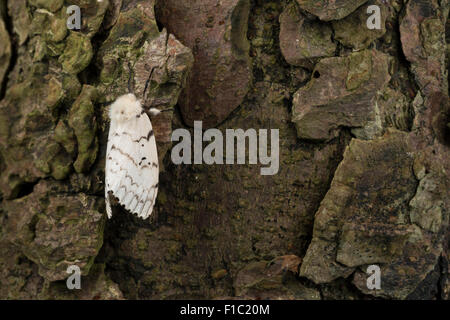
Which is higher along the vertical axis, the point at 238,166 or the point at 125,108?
the point at 125,108

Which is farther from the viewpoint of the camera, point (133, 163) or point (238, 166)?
point (238, 166)

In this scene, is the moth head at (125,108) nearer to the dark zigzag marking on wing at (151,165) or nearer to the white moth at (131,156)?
the white moth at (131,156)

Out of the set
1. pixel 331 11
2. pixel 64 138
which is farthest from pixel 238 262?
pixel 331 11

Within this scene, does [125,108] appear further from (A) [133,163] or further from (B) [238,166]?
(B) [238,166]

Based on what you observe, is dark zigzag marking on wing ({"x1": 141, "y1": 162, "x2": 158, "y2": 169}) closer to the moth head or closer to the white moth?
the white moth

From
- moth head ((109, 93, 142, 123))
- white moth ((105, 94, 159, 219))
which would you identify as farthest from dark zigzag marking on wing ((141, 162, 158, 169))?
moth head ((109, 93, 142, 123))

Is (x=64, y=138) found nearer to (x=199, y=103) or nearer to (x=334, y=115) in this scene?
(x=199, y=103)

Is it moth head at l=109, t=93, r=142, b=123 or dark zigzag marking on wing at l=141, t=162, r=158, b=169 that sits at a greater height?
moth head at l=109, t=93, r=142, b=123

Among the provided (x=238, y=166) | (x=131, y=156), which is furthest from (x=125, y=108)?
(x=238, y=166)
